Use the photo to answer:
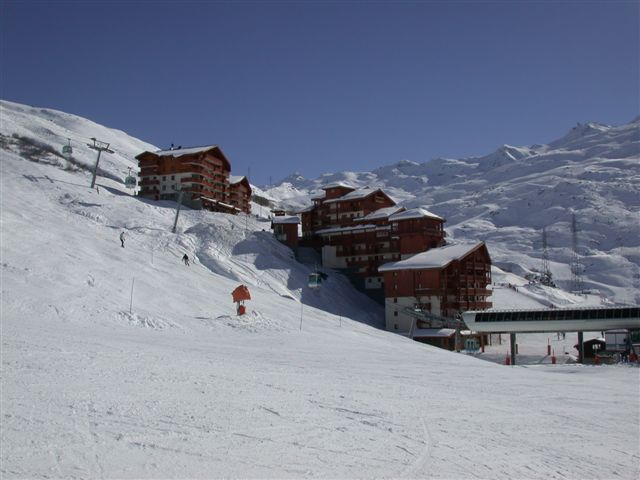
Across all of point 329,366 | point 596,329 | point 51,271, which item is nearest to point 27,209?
point 51,271

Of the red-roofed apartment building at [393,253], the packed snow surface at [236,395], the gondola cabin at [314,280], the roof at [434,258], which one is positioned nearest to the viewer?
the packed snow surface at [236,395]

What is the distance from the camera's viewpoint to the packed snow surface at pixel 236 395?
10.4 metres

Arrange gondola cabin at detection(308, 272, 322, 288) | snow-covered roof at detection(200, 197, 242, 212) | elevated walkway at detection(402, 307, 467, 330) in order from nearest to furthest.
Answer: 1. gondola cabin at detection(308, 272, 322, 288)
2. elevated walkway at detection(402, 307, 467, 330)
3. snow-covered roof at detection(200, 197, 242, 212)

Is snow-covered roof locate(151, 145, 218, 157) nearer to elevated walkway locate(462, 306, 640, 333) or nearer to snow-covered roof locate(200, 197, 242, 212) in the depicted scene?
snow-covered roof locate(200, 197, 242, 212)

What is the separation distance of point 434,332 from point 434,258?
906 cm

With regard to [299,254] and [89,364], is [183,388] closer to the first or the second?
[89,364]

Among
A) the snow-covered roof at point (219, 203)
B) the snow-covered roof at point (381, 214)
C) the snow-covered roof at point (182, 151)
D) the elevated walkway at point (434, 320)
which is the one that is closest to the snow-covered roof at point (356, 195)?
the snow-covered roof at point (381, 214)

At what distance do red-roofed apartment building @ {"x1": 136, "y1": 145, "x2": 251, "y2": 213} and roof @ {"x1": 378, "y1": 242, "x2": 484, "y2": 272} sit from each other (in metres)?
27.6

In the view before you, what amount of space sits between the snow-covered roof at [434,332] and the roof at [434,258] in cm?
645

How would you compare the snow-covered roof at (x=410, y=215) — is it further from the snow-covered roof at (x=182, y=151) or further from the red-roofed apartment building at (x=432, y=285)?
the snow-covered roof at (x=182, y=151)

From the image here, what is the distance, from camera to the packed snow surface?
1043cm

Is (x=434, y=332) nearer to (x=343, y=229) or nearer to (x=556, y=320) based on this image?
(x=556, y=320)

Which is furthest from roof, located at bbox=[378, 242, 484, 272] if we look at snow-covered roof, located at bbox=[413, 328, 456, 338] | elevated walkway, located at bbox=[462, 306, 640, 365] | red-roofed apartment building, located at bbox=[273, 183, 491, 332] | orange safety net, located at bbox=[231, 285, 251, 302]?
orange safety net, located at bbox=[231, 285, 251, 302]

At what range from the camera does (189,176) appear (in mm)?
80812
